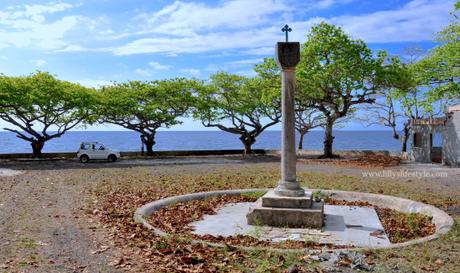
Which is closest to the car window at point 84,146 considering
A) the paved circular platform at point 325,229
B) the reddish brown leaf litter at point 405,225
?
the paved circular platform at point 325,229

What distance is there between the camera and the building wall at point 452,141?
1047 inches

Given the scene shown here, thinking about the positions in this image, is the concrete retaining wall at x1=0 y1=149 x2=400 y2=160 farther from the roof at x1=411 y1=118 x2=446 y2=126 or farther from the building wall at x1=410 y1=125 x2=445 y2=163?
the roof at x1=411 y1=118 x2=446 y2=126

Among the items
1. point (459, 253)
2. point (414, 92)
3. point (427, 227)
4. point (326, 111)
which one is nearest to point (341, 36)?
point (326, 111)

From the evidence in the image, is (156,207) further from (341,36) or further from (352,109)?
(352,109)

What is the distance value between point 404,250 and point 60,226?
23.4 ft

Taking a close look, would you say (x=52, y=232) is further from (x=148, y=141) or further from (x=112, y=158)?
(x=148, y=141)

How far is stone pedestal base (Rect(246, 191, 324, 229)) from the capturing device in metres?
9.41

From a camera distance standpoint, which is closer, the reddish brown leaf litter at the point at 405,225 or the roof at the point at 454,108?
the reddish brown leaf litter at the point at 405,225

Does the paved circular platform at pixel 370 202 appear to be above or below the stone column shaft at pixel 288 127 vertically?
below

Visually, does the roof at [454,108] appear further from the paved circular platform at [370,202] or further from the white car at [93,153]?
the white car at [93,153]

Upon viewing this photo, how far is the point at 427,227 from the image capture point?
372 inches

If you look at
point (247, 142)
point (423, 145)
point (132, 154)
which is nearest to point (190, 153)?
point (132, 154)

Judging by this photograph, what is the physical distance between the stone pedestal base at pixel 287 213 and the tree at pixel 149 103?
92.8 ft

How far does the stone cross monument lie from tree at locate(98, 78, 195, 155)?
91.4 feet
